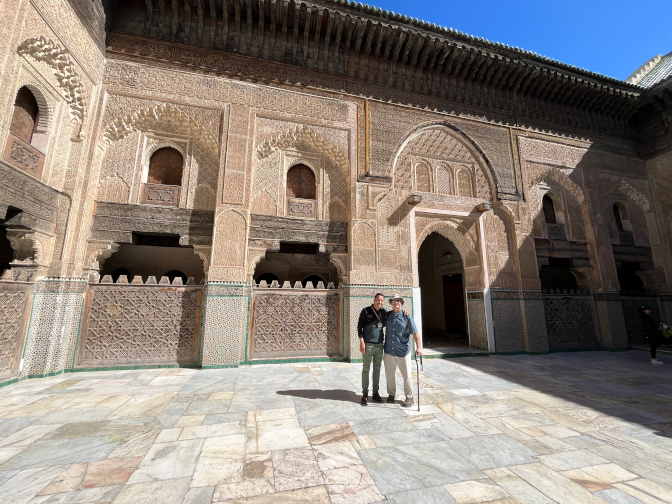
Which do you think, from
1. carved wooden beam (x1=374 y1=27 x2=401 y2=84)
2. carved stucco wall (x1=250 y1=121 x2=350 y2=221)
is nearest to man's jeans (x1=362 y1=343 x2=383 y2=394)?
carved stucco wall (x1=250 y1=121 x2=350 y2=221)

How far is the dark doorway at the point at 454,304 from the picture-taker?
28.9ft

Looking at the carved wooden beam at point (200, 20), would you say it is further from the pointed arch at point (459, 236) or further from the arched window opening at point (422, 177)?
the pointed arch at point (459, 236)

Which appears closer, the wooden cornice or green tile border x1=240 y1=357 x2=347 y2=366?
green tile border x1=240 y1=357 x2=347 y2=366

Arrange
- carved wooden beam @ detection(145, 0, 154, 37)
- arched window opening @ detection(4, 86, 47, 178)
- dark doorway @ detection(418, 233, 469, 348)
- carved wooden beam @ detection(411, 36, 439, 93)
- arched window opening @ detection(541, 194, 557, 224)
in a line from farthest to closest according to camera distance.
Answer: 1. dark doorway @ detection(418, 233, 469, 348)
2. arched window opening @ detection(541, 194, 557, 224)
3. carved wooden beam @ detection(411, 36, 439, 93)
4. carved wooden beam @ detection(145, 0, 154, 37)
5. arched window opening @ detection(4, 86, 47, 178)

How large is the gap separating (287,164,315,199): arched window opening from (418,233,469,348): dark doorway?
5035 mm

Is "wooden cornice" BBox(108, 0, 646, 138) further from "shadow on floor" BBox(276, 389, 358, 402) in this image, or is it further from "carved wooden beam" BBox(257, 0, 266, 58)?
"shadow on floor" BBox(276, 389, 358, 402)

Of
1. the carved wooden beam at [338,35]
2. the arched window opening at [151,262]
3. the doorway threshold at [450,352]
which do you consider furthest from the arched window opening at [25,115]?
the doorway threshold at [450,352]

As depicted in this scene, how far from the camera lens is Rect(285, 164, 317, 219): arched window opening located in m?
6.00

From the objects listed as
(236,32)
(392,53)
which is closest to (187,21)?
(236,32)

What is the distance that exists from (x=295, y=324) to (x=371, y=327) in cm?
268

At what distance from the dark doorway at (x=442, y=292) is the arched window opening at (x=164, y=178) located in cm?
697

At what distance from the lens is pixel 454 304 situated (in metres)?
9.18

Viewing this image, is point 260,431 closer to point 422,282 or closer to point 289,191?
point 289,191

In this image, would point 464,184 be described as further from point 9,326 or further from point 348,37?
point 9,326
